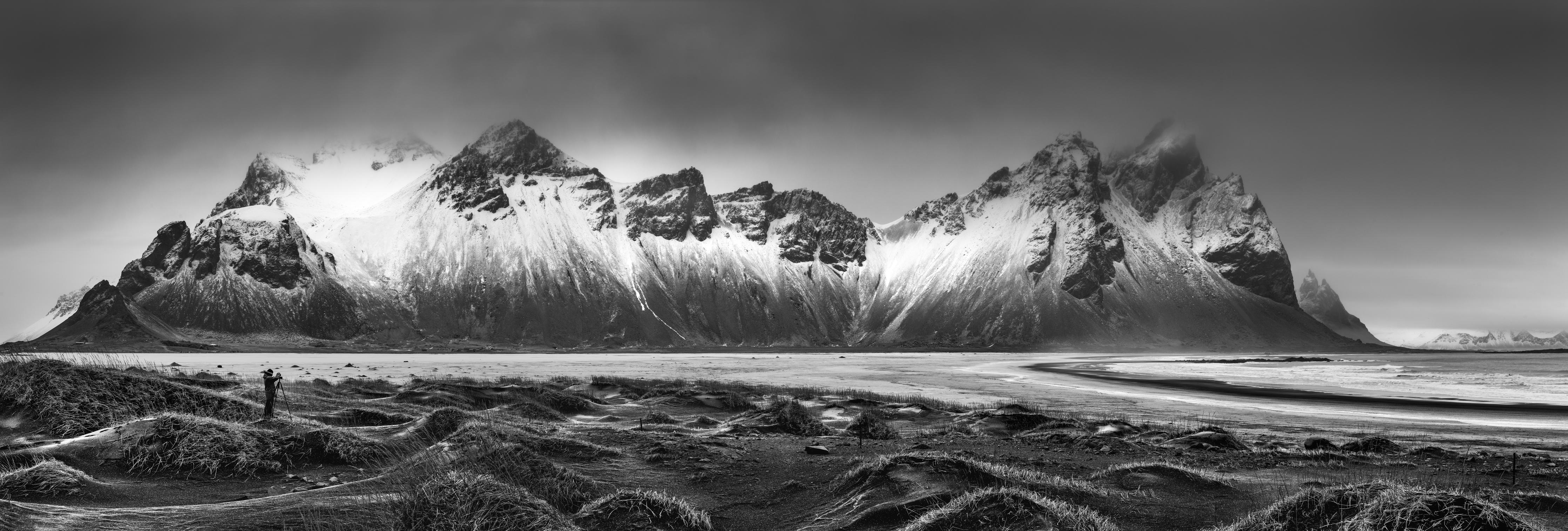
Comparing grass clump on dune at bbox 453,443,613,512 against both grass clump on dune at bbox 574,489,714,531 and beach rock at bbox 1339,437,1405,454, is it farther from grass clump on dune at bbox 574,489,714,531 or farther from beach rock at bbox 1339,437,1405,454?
beach rock at bbox 1339,437,1405,454

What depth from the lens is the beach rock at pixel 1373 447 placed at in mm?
23969

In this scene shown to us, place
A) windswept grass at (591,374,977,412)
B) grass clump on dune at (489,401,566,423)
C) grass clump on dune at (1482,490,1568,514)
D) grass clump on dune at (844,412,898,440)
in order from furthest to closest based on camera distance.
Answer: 1. windswept grass at (591,374,977,412)
2. grass clump on dune at (489,401,566,423)
3. grass clump on dune at (844,412,898,440)
4. grass clump on dune at (1482,490,1568,514)

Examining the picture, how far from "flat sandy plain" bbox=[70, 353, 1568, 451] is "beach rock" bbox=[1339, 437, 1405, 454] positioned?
11.6 feet

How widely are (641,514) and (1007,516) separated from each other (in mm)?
5138

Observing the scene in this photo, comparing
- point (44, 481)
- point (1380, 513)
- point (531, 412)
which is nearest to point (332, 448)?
point (44, 481)

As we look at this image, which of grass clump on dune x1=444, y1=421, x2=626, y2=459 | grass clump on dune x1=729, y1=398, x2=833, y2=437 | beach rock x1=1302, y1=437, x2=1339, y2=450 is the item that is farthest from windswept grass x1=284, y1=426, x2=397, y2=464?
beach rock x1=1302, y1=437, x2=1339, y2=450

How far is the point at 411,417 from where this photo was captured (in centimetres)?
2580

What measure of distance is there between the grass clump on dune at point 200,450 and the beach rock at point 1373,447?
26.9 metres

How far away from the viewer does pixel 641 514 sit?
1239cm

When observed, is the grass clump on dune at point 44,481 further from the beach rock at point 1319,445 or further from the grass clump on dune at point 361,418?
the beach rock at point 1319,445

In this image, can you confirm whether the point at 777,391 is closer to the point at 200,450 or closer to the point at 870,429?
the point at 870,429

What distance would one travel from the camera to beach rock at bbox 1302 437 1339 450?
2420 centimetres

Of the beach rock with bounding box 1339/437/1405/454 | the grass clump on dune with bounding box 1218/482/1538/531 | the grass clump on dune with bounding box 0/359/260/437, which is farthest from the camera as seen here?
the beach rock with bounding box 1339/437/1405/454

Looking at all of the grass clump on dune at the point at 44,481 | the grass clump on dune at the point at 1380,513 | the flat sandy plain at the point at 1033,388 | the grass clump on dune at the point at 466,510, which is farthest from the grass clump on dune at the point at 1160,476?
the grass clump on dune at the point at 44,481
